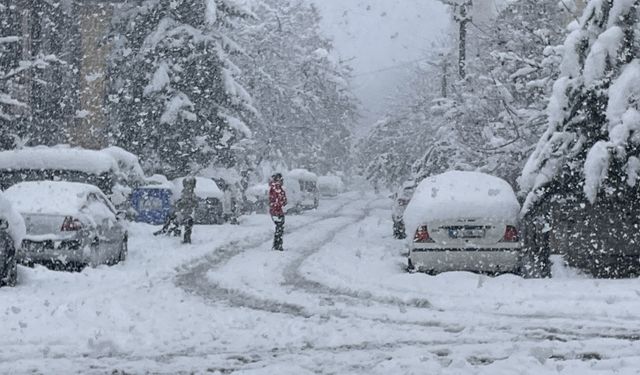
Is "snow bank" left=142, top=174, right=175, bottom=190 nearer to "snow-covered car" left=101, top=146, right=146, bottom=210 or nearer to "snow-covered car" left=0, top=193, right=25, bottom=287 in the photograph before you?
"snow-covered car" left=101, top=146, right=146, bottom=210

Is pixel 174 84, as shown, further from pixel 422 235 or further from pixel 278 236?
pixel 422 235

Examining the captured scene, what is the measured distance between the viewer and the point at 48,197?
508 inches

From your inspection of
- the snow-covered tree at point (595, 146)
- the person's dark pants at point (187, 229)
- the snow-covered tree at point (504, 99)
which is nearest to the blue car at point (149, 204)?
the person's dark pants at point (187, 229)

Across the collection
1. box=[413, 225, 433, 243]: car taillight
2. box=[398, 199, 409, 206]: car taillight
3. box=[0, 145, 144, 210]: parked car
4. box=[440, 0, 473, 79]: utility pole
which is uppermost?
box=[440, 0, 473, 79]: utility pole

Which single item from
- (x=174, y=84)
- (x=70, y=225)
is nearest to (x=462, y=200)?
(x=70, y=225)

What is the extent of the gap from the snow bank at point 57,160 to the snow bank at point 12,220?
10.7 meters

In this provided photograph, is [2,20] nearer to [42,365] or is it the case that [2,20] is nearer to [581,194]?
[581,194]

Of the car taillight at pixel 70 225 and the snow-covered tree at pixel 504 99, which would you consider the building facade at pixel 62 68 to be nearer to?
the snow-covered tree at pixel 504 99

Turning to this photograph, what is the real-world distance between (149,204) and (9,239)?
1435 centimetres

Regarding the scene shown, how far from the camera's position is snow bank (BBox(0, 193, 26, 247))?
1070 centimetres

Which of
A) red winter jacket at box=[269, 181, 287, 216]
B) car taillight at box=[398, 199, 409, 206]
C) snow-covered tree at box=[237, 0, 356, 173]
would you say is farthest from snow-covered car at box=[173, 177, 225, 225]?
snow-covered tree at box=[237, 0, 356, 173]

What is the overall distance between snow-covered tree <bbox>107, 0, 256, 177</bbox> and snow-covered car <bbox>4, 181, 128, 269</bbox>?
691 inches

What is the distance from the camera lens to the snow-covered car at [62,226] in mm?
12164

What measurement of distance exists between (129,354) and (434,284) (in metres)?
5.68
